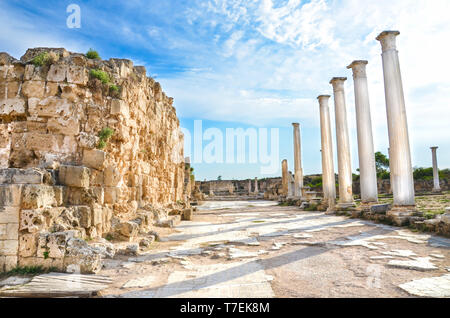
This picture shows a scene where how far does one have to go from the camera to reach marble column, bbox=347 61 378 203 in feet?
40.9

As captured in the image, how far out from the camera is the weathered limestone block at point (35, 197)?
16.3ft

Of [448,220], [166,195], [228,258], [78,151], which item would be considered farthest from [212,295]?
[166,195]

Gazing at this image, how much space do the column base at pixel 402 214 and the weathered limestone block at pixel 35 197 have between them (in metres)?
9.04

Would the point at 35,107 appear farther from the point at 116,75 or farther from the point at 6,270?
the point at 6,270

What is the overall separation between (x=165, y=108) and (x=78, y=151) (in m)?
7.85

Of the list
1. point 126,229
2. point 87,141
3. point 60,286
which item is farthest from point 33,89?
point 60,286

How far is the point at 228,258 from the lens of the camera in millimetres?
5633

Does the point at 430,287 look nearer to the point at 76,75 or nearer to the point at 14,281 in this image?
the point at 14,281

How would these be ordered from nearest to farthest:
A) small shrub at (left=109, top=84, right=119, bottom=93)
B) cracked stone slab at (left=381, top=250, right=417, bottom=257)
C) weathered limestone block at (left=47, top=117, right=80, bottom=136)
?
cracked stone slab at (left=381, top=250, right=417, bottom=257) < weathered limestone block at (left=47, top=117, right=80, bottom=136) < small shrub at (left=109, top=84, right=119, bottom=93)

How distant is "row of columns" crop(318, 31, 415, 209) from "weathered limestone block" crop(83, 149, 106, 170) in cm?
879

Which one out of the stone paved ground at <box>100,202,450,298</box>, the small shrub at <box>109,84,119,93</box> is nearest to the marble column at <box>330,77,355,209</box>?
the stone paved ground at <box>100,202,450,298</box>

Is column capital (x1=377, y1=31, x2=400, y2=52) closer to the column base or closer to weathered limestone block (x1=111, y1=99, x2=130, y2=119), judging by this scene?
the column base

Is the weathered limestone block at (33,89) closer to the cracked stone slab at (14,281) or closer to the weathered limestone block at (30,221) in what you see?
the weathered limestone block at (30,221)

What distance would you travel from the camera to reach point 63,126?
288 inches
